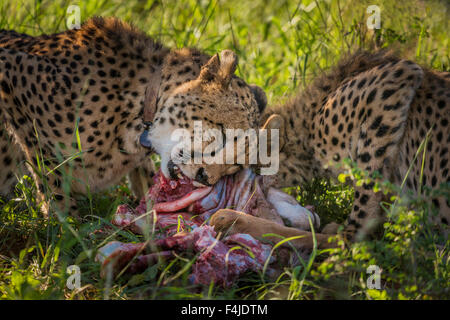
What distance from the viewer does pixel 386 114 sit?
151 inches

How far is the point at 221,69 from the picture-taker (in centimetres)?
385

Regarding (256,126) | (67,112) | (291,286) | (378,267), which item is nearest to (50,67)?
(67,112)

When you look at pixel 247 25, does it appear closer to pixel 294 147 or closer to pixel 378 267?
pixel 294 147

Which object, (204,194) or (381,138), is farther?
(204,194)

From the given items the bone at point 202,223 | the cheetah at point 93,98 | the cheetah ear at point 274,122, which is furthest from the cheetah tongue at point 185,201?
the cheetah ear at point 274,122

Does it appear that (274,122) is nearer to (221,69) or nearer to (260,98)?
(260,98)

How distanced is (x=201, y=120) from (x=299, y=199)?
1.20m

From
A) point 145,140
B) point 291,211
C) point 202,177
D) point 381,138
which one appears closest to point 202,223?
point 202,177

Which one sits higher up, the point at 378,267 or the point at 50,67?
the point at 50,67

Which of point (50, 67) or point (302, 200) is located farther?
point (302, 200)
